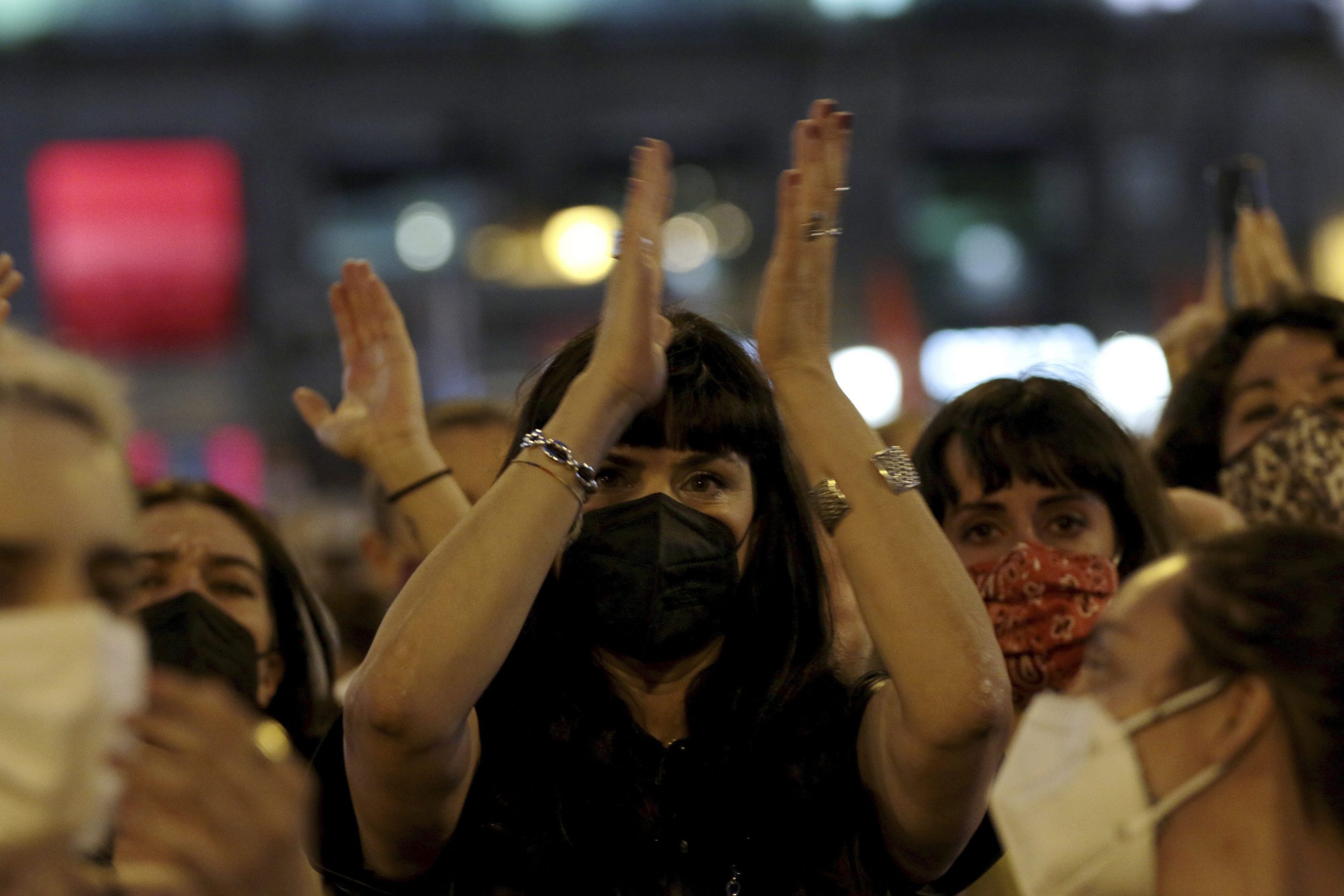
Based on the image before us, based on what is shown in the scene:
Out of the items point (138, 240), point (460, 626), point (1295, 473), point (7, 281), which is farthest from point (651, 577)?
point (138, 240)

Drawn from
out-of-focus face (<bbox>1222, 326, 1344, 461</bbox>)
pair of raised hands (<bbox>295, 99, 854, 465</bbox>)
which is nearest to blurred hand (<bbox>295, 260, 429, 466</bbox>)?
pair of raised hands (<bbox>295, 99, 854, 465</bbox>)

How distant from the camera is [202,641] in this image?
9.44ft

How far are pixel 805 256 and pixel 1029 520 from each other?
2.46 feet

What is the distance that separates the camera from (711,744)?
2465 millimetres

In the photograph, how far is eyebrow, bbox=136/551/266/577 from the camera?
3102mm

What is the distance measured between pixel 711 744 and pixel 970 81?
23.1 metres

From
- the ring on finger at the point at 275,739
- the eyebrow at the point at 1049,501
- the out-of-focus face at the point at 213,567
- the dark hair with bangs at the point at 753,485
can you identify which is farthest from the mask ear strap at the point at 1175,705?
the out-of-focus face at the point at 213,567

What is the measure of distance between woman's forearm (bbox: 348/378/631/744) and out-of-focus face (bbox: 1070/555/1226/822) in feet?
2.58

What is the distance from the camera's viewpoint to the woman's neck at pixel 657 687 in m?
2.51

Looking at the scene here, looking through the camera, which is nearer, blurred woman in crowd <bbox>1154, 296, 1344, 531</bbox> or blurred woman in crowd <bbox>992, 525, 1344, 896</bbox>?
blurred woman in crowd <bbox>992, 525, 1344, 896</bbox>

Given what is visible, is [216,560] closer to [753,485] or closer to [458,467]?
[458,467]

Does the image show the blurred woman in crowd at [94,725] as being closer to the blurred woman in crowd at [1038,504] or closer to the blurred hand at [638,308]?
the blurred hand at [638,308]

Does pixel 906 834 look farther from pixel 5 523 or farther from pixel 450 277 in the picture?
pixel 450 277

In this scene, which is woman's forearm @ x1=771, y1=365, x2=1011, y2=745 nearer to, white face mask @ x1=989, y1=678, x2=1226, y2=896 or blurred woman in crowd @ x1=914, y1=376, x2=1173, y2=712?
white face mask @ x1=989, y1=678, x2=1226, y2=896
